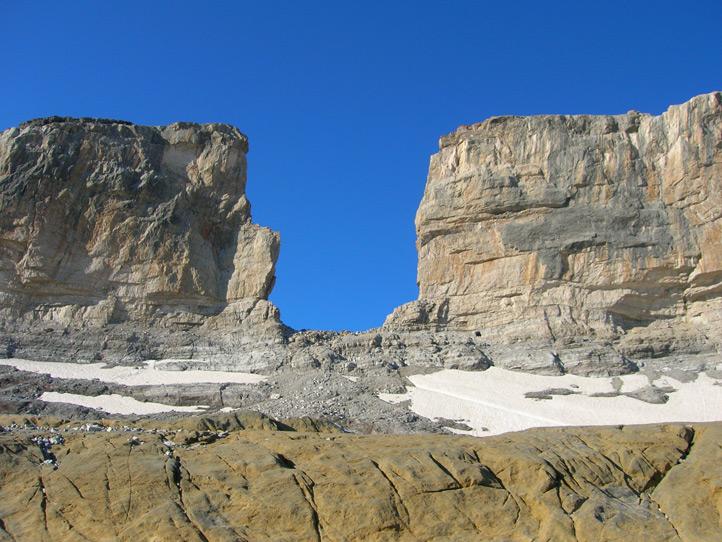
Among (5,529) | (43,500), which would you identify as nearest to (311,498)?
(43,500)

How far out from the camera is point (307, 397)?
40562 mm

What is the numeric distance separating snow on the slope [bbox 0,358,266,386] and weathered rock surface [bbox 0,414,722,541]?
24.4m

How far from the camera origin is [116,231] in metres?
52.3

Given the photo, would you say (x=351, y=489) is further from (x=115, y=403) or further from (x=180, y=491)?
(x=115, y=403)

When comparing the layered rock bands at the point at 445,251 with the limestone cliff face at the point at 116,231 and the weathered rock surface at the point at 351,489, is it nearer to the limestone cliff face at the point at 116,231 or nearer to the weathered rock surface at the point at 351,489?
the limestone cliff face at the point at 116,231

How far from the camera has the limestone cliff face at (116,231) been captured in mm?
50469

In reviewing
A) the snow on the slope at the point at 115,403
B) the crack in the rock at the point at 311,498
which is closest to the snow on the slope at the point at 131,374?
the snow on the slope at the point at 115,403

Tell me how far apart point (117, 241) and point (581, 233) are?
2948 centimetres

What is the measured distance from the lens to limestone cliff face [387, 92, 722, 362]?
158 ft

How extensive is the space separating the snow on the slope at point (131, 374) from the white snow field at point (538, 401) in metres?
9.17

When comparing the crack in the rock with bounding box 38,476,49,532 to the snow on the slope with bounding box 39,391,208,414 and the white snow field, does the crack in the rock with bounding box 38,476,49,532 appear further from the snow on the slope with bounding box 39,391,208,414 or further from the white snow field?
the white snow field

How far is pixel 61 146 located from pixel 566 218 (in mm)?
33252

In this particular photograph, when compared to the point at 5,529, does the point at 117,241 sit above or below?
above

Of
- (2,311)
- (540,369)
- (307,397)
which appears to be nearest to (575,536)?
(307,397)
